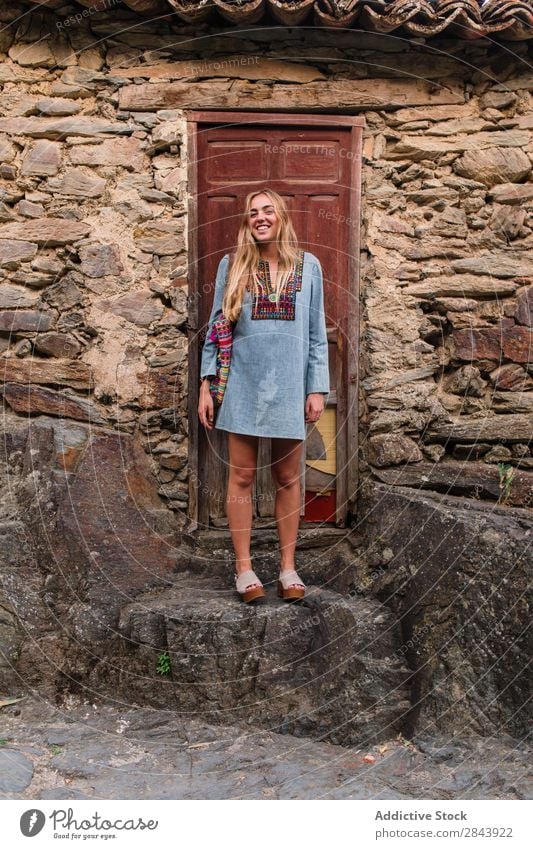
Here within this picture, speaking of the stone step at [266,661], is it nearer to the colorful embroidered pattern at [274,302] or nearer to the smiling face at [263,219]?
the colorful embroidered pattern at [274,302]

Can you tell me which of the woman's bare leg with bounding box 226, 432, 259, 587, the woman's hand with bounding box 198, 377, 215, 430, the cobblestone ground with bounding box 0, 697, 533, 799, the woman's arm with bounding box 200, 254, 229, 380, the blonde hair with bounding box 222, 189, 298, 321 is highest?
the blonde hair with bounding box 222, 189, 298, 321

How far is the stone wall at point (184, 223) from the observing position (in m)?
4.51

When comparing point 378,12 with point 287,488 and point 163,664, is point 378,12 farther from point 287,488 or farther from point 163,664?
point 163,664

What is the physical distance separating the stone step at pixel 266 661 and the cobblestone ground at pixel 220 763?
117 mm

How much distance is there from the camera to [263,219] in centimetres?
379

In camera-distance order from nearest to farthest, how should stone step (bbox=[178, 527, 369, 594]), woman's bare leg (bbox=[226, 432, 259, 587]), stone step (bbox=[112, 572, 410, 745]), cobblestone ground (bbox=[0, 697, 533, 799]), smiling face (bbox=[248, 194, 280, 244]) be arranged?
1. cobblestone ground (bbox=[0, 697, 533, 799])
2. stone step (bbox=[112, 572, 410, 745])
3. smiling face (bbox=[248, 194, 280, 244])
4. woman's bare leg (bbox=[226, 432, 259, 587])
5. stone step (bbox=[178, 527, 369, 594])

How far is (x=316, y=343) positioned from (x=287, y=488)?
0.70m

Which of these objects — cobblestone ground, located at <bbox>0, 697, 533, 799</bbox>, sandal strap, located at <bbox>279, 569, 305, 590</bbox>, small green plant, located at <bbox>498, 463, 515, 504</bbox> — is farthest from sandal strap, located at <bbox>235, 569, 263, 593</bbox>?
small green plant, located at <bbox>498, 463, 515, 504</bbox>

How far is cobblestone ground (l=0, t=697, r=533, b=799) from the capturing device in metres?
3.02

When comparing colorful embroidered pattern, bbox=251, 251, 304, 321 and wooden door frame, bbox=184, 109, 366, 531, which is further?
wooden door frame, bbox=184, 109, 366, 531

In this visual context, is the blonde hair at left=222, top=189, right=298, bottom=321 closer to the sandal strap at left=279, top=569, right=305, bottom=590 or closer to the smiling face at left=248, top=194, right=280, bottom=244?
the smiling face at left=248, top=194, right=280, bottom=244

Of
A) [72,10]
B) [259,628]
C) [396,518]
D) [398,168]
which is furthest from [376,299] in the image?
[72,10]

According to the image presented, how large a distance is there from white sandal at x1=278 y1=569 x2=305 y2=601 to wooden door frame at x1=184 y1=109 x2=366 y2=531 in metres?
0.93
